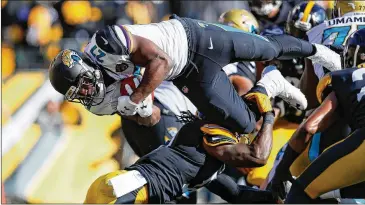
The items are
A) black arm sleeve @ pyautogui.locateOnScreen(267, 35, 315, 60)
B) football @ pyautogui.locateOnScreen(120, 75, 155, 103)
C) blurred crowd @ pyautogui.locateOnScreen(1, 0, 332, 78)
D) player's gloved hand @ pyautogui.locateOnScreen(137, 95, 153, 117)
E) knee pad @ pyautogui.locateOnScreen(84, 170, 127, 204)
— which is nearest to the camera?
knee pad @ pyautogui.locateOnScreen(84, 170, 127, 204)

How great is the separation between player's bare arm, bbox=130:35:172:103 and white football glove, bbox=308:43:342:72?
109 centimetres

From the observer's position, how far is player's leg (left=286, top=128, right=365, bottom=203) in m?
4.27

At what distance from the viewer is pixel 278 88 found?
503cm

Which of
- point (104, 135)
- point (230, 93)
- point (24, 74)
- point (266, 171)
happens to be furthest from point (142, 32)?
point (24, 74)

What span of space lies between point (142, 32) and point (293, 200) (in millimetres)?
1233

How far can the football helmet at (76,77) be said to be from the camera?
450cm

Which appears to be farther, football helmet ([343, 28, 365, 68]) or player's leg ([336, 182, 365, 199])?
football helmet ([343, 28, 365, 68])

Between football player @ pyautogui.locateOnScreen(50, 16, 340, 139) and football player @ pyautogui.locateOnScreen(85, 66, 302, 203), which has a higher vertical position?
football player @ pyautogui.locateOnScreen(50, 16, 340, 139)

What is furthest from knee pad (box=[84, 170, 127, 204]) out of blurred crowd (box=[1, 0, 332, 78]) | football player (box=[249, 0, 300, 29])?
blurred crowd (box=[1, 0, 332, 78])

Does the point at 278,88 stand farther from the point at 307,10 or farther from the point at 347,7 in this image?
the point at 307,10

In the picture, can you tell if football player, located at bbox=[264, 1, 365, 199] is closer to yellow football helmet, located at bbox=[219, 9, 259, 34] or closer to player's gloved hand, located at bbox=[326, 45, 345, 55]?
player's gloved hand, located at bbox=[326, 45, 345, 55]

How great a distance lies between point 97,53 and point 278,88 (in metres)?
1.20

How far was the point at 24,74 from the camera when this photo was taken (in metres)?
7.94

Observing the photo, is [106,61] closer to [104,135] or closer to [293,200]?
[293,200]
